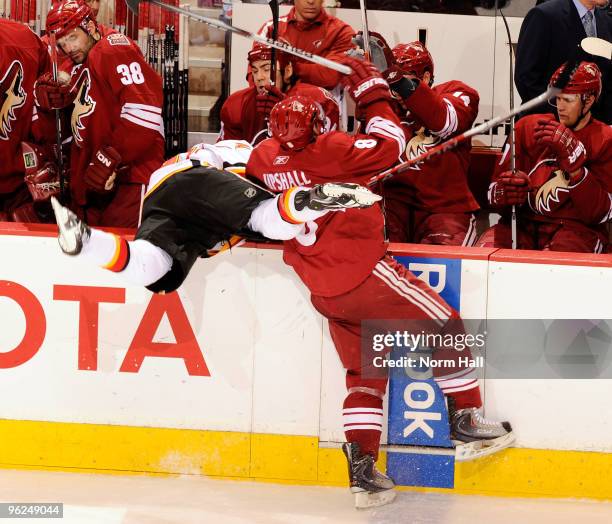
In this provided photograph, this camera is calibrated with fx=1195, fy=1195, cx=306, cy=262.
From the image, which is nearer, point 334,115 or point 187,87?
point 334,115

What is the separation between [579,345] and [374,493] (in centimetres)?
77

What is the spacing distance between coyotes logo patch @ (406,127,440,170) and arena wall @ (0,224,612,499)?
0.75m

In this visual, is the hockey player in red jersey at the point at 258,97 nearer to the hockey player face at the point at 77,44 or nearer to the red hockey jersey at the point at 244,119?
the red hockey jersey at the point at 244,119

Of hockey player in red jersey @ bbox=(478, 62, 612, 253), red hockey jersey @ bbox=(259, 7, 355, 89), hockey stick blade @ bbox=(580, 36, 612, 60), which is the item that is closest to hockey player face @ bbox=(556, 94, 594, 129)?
hockey player in red jersey @ bbox=(478, 62, 612, 253)

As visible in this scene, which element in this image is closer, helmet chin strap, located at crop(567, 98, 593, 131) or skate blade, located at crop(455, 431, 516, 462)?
skate blade, located at crop(455, 431, 516, 462)

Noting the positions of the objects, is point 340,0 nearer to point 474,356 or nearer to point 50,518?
point 474,356

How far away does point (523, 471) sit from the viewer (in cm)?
368

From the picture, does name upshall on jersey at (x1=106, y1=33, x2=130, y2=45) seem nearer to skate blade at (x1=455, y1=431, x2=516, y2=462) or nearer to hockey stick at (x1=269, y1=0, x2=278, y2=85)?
hockey stick at (x1=269, y1=0, x2=278, y2=85)

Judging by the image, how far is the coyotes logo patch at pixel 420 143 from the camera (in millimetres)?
4367

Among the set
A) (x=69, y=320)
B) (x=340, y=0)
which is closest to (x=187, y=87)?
(x=340, y=0)

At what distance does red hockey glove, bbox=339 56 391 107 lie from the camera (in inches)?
139

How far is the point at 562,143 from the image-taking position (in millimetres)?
4039
